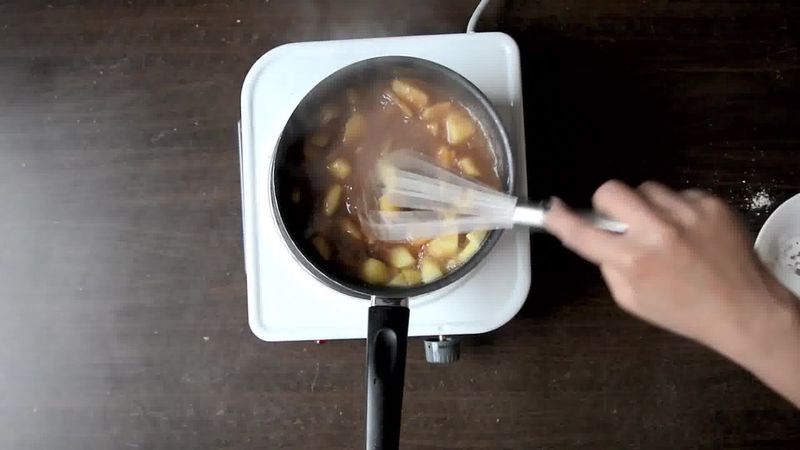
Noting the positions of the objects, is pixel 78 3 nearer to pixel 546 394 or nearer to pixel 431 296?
pixel 431 296

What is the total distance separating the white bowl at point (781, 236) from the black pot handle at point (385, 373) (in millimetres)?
382

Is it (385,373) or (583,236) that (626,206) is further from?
(385,373)

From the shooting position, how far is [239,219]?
30.1 inches

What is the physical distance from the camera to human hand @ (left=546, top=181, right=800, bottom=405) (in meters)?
0.46

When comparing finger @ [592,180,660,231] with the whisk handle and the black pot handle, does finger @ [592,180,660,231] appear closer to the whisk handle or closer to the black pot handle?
the whisk handle

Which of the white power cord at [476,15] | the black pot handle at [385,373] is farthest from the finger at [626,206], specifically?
the white power cord at [476,15]

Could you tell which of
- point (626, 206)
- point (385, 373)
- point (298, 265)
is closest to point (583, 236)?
point (626, 206)

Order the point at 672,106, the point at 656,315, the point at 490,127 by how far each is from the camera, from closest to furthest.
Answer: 1. the point at 656,315
2. the point at 490,127
3. the point at 672,106

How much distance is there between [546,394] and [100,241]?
1.51ft

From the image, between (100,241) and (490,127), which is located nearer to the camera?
(490,127)

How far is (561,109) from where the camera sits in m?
0.77

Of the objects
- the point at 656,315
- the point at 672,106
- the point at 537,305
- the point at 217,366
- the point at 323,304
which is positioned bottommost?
the point at 217,366

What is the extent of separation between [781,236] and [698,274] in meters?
0.35

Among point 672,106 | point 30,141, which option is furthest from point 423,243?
point 30,141
